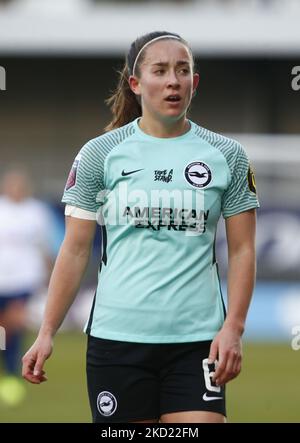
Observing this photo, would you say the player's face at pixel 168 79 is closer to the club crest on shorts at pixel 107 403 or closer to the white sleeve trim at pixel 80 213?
the white sleeve trim at pixel 80 213

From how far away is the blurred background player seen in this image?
1330 centimetres

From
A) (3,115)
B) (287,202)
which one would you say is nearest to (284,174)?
(287,202)

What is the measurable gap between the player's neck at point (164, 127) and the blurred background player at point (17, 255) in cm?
792

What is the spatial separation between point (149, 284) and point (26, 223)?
29.6 ft

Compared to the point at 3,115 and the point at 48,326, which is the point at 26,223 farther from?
the point at 3,115

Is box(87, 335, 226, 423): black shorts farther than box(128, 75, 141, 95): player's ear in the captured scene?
No

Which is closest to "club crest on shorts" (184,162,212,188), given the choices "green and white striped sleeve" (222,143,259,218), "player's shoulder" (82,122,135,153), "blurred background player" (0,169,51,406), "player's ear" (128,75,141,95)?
"green and white striped sleeve" (222,143,259,218)

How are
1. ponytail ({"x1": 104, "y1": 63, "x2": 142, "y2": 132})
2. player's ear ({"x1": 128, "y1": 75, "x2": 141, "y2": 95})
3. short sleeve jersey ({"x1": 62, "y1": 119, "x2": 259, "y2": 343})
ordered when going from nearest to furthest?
short sleeve jersey ({"x1": 62, "y1": 119, "x2": 259, "y2": 343}), player's ear ({"x1": 128, "y1": 75, "x2": 141, "y2": 95}), ponytail ({"x1": 104, "y1": 63, "x2": 142, "y2": 132})

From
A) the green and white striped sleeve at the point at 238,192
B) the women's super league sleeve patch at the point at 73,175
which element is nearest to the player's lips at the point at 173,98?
the green and white striped sleeve at the point at 238,192

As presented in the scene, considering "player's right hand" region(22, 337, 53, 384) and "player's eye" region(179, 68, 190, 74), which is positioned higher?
"player's eye" region(179, 68, 190, 74)

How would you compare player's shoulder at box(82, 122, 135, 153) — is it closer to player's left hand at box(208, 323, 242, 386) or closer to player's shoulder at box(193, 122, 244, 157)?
player's shoulder at box(193, 122, 244, 157)

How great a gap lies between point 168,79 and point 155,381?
4.02ft

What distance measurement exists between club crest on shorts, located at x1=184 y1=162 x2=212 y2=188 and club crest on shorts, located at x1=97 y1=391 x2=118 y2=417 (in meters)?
0.92

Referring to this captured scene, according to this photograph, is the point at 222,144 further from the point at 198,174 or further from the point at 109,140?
the point at 109,140
